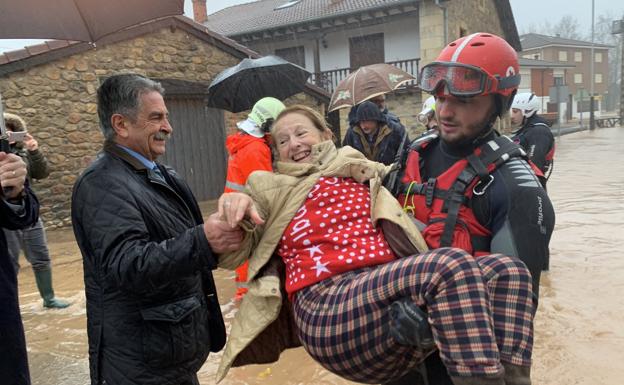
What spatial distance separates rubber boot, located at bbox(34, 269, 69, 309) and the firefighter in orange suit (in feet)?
6.84

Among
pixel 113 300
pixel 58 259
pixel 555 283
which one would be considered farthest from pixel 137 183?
pixel 58 259

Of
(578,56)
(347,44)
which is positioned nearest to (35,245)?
(347,44)

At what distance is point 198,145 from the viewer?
11.4m

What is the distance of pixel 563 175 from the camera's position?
13.3 m

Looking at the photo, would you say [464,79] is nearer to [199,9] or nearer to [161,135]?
[161,135]

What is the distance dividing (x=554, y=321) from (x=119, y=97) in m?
4.10

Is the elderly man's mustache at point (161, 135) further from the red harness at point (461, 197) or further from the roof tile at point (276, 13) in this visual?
the roof tile at point (276, 13)

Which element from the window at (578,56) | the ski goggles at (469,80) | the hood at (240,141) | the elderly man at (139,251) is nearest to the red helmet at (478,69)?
the ski goggles at (469,80)

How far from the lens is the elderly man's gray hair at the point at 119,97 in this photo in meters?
1.96

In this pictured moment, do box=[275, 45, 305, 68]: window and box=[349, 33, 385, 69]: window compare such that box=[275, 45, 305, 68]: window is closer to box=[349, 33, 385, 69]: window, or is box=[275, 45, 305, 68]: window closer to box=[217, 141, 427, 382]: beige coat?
box=[349, 33, 385, 69]: window

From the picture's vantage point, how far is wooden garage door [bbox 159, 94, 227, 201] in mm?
10875

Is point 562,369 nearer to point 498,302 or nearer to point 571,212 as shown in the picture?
point 498,302

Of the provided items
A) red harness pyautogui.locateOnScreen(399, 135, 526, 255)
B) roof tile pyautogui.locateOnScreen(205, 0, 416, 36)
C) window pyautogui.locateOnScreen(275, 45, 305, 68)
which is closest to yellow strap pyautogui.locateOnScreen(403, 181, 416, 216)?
red harness pyautogui.locateOnScreen(399, 135, 526, 255)

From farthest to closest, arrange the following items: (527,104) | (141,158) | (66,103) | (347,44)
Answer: (347,44)
(66,103)
(527,104)
(141,158)
